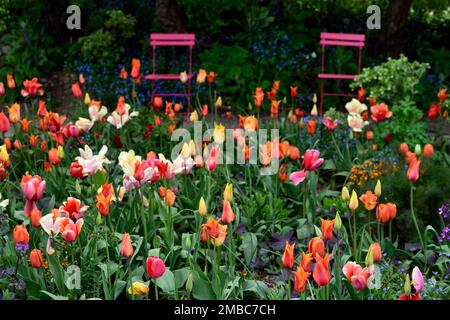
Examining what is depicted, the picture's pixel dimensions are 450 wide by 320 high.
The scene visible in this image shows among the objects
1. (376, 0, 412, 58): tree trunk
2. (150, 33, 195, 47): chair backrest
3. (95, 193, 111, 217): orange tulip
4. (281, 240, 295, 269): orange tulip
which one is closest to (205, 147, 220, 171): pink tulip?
(95, 193, 111, 217): orange tulip

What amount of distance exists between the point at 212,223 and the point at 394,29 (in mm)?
5678

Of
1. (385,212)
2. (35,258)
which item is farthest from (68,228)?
(385,212)

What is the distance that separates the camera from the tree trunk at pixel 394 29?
8.29 metres

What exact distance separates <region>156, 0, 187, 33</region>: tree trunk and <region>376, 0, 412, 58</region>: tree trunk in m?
2.16

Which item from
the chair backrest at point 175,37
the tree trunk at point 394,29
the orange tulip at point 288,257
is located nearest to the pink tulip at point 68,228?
the orange tulip at point 288,257

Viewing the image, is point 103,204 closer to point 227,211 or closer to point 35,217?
point 35,217

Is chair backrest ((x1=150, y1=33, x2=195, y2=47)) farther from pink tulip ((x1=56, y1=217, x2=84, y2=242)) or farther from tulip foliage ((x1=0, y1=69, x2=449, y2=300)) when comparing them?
pink tulip ((x1=56, y1=217, x2=84, y2=242))

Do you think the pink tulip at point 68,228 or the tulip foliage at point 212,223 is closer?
the pink tulip at point 68,228

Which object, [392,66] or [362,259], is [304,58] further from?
A: [362,259]

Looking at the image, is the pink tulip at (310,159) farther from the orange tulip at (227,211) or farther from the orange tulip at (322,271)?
the orange tulip at (322,271)

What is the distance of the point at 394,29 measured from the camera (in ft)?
27.6

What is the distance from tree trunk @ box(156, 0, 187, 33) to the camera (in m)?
8.83

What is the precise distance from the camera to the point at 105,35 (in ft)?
28.3

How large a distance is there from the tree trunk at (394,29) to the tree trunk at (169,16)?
2162 mm
